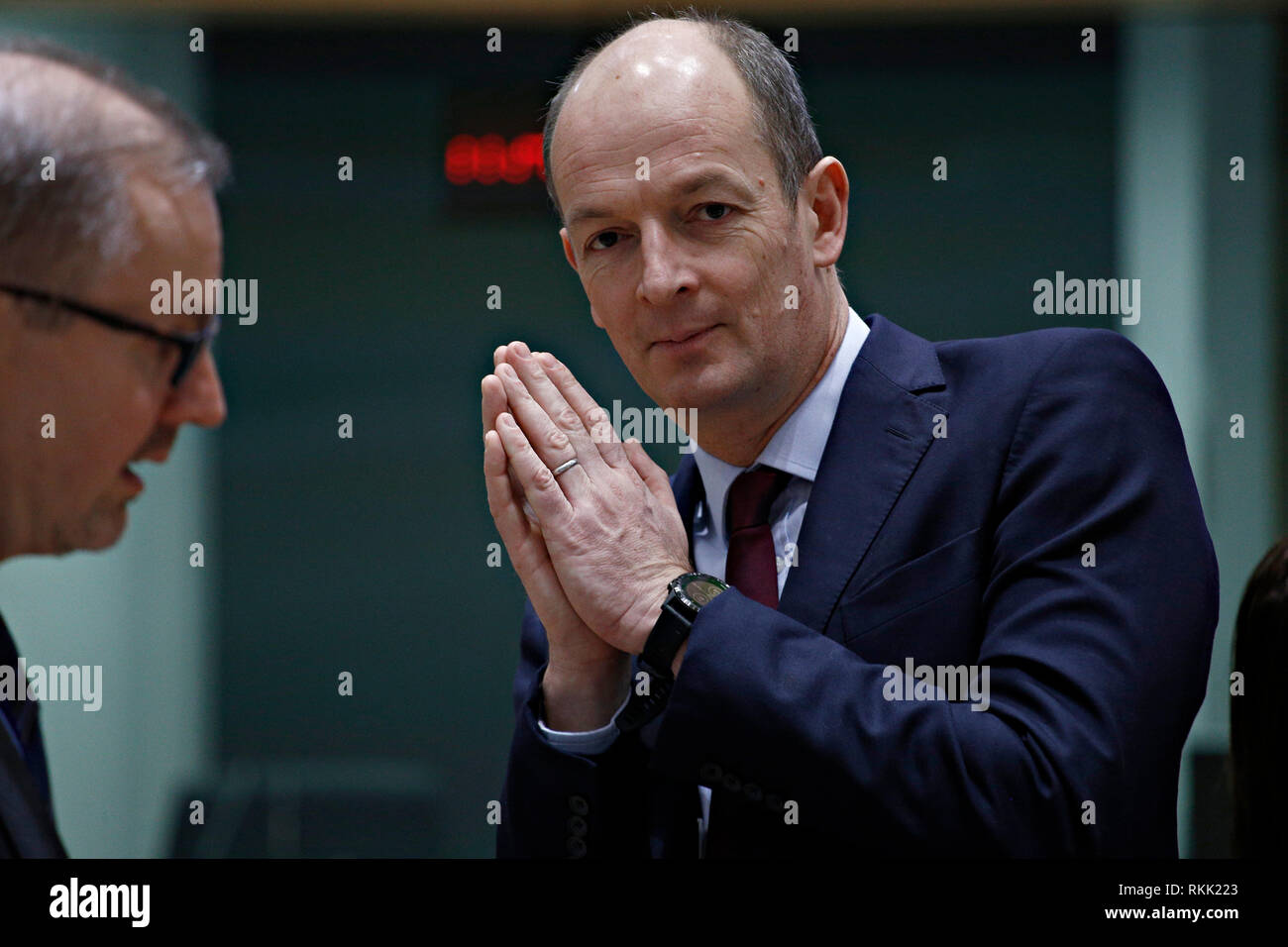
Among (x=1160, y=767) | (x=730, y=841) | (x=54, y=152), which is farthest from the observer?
(x=730, y=841)

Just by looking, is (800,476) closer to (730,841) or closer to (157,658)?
(730,841)

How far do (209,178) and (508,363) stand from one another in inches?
19.0

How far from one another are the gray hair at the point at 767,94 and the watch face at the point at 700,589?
552mm

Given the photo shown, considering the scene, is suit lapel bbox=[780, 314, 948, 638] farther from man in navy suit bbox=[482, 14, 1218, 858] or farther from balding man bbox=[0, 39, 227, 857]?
balding man bbox=[0, 39, 227, 857]

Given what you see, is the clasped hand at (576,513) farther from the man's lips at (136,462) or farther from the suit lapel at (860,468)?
the man's lips at (136,462)

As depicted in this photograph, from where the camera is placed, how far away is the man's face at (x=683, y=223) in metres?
1.60

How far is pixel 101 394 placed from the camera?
125 cm

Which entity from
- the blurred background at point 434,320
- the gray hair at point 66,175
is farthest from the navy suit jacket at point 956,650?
the blurred background at point 434,320

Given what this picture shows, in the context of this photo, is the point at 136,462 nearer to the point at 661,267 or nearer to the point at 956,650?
the point at 661,267

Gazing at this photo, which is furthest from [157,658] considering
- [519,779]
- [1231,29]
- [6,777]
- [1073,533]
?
[1231,29]

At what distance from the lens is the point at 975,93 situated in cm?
297

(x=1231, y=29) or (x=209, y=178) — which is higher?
(x=1231, y=29)

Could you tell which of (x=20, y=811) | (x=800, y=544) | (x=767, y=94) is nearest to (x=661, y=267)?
(x=767, y=94)

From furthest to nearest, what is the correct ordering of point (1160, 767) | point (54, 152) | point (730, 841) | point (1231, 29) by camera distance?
point (1231, 29) → point (730, 841) → point (1160, 767) → point (54, 152)
